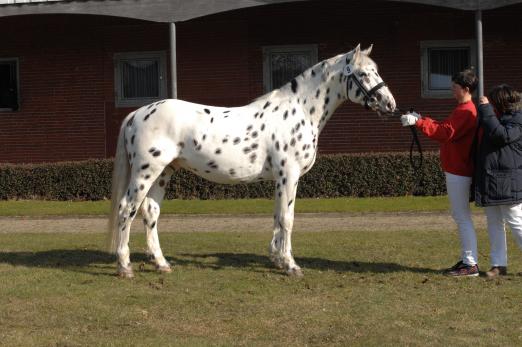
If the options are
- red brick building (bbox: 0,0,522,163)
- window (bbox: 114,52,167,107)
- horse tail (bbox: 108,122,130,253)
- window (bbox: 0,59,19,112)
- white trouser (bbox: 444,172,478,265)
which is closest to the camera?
white trouser (bbox: 444,172,478,265)

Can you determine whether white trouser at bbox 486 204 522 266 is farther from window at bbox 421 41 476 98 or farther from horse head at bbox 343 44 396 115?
window at bbox 421 41 476 98

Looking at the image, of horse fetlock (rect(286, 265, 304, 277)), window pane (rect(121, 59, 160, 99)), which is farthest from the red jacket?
window pane (rect(121, 59, 160, 99))

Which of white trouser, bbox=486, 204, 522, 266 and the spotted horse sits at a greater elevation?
the spotted horse

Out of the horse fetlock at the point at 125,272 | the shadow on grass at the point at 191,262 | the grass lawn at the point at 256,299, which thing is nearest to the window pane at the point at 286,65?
the grass lawn at the point at 256,299

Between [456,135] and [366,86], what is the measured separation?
42.2 inches

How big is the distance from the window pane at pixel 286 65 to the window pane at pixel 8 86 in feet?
22.9

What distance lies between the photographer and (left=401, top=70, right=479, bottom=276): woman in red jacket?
8398mm

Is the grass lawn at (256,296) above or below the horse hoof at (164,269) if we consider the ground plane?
below

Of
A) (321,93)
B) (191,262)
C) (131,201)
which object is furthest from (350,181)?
(131,201)

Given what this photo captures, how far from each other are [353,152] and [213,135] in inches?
468

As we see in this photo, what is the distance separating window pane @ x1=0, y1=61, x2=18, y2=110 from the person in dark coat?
1618cm

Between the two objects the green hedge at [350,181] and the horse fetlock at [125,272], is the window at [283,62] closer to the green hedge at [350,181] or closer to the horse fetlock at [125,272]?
the green hedge at [350,181]

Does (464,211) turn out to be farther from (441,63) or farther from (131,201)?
(441,63)

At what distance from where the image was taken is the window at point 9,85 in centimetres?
2188
